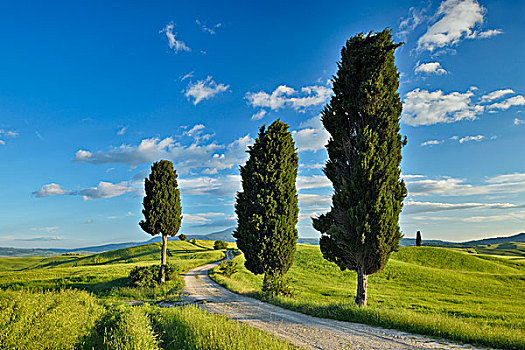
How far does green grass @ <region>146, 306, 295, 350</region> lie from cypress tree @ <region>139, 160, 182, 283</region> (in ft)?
53.9

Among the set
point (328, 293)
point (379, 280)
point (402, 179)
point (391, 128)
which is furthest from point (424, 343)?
point (379, 280)

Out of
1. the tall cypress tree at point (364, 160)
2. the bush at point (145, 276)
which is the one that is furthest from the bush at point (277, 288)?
the bush at point (145, 276)

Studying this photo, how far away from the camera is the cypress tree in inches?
1088

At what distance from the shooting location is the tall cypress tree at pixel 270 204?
835 inches

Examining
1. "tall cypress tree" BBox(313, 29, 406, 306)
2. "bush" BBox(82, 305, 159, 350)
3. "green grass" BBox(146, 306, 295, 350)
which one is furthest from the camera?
"tall cypress tree" BBox(313, 29, 406, 306)

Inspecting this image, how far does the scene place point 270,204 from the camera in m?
21.3

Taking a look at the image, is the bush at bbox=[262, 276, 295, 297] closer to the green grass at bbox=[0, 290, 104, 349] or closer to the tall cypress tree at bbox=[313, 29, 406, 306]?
the tall cypress tree at bbox=[313, 29, 406, 306]

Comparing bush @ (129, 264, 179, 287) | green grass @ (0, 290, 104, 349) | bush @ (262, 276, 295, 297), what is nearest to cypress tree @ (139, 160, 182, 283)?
bush @ (129, 264, 179, 287)

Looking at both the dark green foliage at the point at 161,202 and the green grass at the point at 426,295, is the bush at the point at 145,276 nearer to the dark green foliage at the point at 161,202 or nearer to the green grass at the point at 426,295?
the dark green foliage at the point at 161,202

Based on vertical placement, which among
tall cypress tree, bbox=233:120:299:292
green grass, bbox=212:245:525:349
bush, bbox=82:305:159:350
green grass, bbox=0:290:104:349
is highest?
tall cypress tree, bbox=233:120:299:292

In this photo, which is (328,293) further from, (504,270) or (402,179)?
(504,270)

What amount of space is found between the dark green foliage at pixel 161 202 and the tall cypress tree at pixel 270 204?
323 inches

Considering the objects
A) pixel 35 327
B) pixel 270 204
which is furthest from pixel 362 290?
pixel 35 327

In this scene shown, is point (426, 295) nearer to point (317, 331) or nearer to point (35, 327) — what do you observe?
point (317, 331)
